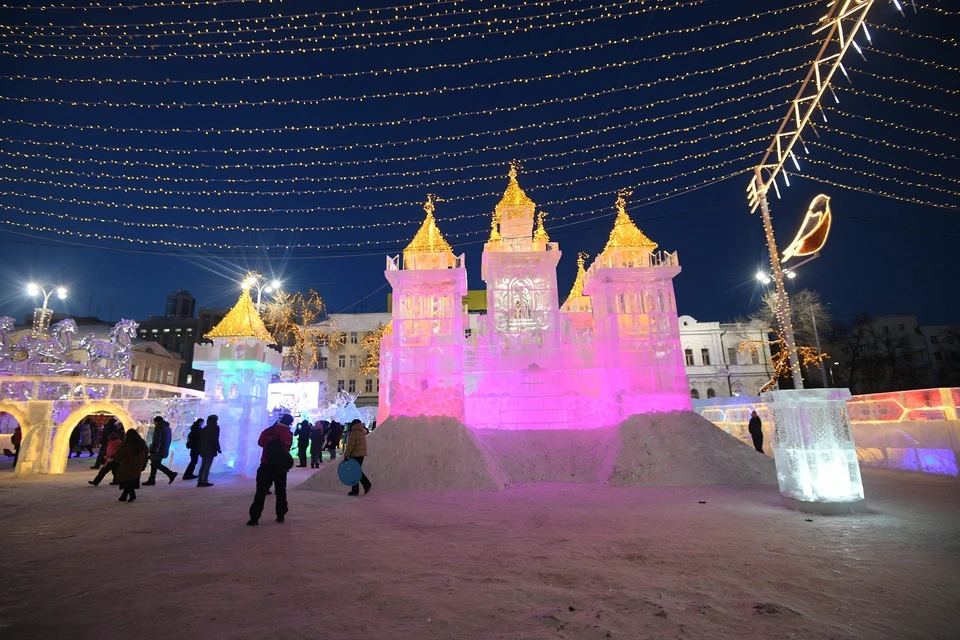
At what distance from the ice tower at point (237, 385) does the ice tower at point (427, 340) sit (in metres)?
4.86

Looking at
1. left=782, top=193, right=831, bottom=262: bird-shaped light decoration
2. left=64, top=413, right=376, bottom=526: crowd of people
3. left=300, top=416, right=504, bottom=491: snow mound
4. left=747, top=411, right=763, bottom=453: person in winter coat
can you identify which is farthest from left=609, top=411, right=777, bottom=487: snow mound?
left=64, top=413, right=376, bottom=526: crowd of people

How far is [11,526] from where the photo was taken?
24.0 ft

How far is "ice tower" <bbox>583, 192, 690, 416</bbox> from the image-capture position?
17.2 metres

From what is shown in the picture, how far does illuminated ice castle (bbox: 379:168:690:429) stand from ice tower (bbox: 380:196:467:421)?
4 cm

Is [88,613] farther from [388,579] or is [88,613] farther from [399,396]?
[399,396]

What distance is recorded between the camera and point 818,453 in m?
8.18

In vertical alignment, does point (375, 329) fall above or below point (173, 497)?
above

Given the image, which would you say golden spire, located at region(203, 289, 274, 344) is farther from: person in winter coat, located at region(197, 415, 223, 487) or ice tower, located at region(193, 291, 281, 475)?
person in winter coat, located at region(197, 415, 223, 487)

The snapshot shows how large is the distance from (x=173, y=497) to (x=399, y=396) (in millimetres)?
7801

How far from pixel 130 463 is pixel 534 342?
14065 mm

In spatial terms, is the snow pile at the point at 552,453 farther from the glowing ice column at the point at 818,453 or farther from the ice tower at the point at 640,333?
the glowing ice column at the point at 818,453

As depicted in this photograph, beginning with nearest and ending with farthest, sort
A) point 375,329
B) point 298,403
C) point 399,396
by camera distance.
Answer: point 399,396
point 298,403
point 375,329

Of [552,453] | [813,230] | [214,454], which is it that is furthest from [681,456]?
[214,454]

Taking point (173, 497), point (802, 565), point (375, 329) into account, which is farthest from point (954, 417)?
point (375, 329)
